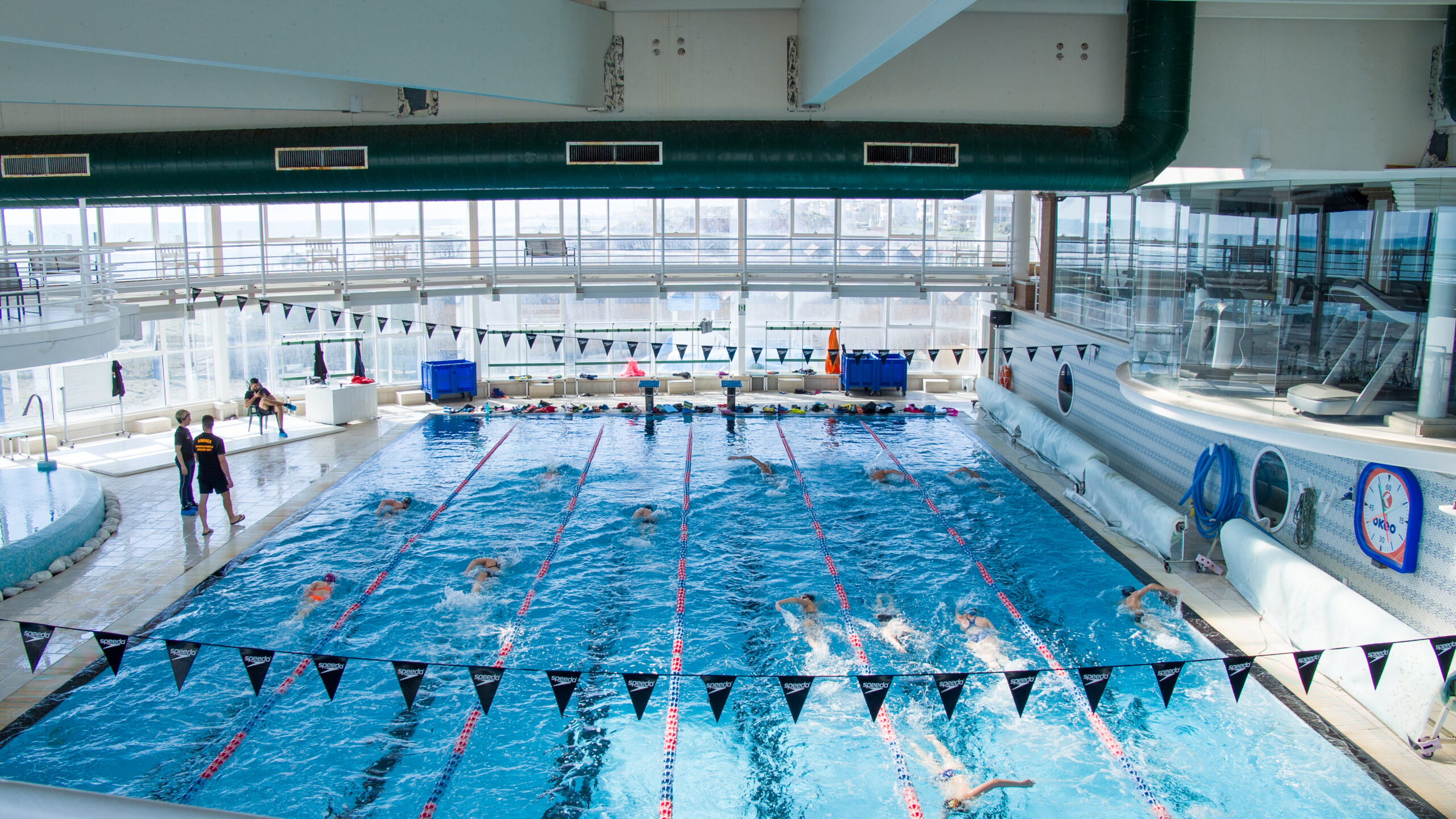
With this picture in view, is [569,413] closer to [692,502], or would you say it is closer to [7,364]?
[692,502]

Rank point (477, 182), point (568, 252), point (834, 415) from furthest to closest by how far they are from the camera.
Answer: point (568, 252) < point (834, 415) < point (477, 182)

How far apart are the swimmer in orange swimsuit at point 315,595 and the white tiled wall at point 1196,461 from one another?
8820mm

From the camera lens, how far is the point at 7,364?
7.58 m

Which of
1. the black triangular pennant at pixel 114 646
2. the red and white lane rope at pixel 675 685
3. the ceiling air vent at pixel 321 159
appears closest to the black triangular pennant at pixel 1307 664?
the red and white lane rope at pixel 675 685

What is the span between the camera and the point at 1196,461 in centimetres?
1040

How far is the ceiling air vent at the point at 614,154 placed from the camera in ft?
28.4

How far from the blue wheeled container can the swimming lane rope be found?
6.38m

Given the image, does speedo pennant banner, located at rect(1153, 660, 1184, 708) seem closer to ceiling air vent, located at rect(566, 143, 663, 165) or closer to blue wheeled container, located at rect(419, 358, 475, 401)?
ceiling air vent, located at rect(566, 143, 663, 165)

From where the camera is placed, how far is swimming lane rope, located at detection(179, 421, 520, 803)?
19.0 ft

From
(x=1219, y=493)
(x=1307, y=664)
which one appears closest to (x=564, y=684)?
(x=1307, y=664)

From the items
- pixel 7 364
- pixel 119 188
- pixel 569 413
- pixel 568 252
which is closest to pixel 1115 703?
pixel 7 364

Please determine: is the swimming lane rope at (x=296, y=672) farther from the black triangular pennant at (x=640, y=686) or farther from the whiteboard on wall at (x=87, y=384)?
the whiteboard on wall at (x=87, y=384)

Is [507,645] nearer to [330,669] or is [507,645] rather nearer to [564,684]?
[330,669]

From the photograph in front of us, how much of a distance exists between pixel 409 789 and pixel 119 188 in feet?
23.3
